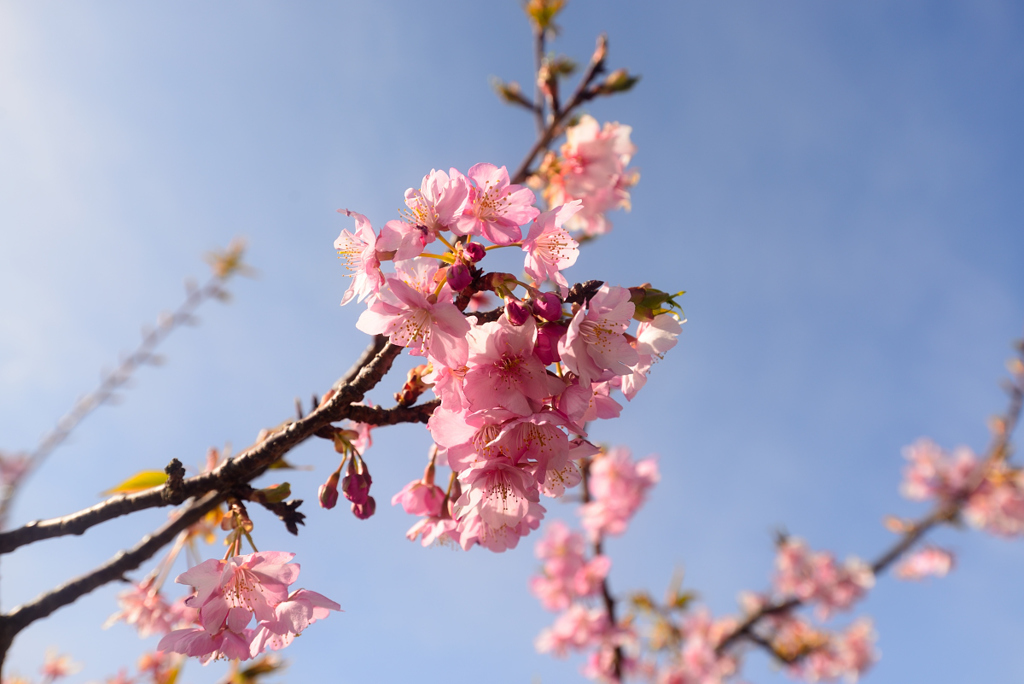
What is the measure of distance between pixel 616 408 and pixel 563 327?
296 mm

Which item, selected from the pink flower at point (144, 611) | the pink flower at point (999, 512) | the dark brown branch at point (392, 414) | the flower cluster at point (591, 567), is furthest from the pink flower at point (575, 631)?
the pink flower at point (999, 512)

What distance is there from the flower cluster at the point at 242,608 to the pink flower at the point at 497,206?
0.99 m

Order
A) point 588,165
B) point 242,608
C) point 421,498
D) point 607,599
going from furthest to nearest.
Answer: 1. point 607,599
2. point 588,165
3. point 421,498
4. point 242,608

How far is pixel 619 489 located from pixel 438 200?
5.59 metres

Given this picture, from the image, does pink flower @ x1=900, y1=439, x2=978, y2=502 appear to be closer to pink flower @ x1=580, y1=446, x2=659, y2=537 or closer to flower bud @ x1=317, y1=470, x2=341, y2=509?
pink flower @ x1=580, y1=446, x2=659, y2=537

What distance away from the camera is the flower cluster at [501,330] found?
128 cm

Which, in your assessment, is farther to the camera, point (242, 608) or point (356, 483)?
point (356, 483)

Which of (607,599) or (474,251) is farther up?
(607,599)

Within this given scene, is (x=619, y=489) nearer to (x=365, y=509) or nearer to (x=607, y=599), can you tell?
(x=607, y=599)

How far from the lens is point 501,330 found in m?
1.28

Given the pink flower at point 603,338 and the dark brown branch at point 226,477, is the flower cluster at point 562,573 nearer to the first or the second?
the dark brown branch at point 226,477

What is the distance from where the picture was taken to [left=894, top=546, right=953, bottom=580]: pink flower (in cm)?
1043

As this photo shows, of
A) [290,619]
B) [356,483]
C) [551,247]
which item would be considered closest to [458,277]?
[551,247]

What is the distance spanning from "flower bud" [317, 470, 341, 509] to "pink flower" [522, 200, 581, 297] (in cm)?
89
